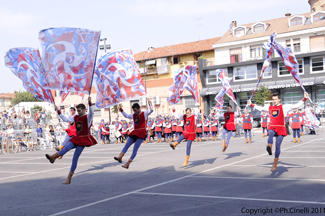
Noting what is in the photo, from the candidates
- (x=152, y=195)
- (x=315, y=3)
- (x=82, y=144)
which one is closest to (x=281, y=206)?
(x=152, y=195)

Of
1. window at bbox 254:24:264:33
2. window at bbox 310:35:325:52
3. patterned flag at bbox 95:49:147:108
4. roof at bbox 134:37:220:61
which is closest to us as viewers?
patterned flag at bbox 95:49:147:108

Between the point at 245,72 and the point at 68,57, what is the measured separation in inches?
1545

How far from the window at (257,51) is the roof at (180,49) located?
6.89 metres

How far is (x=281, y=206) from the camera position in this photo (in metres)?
6.09

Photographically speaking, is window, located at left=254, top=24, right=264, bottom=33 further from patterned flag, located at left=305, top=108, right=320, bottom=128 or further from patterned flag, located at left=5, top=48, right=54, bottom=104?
patterned flag, located at left=5, top=48, right=54, bottom=104

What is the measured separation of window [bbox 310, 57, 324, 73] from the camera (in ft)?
136

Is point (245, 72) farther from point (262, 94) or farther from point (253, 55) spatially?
point (262, 94)

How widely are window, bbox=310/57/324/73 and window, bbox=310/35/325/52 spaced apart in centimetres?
104

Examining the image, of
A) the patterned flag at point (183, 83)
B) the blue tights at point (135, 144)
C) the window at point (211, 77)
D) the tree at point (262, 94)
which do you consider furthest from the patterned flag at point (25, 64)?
the window at point (211, 77)

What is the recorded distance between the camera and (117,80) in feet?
37.8

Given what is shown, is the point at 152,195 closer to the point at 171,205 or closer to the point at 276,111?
the point at 171,205

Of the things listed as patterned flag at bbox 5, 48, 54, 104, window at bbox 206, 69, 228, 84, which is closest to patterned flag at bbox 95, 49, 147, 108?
patterned flag at bbox 5, 48, 54, 104

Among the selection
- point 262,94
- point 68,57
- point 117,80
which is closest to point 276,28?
point 262,94

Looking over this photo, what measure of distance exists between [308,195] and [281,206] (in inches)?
40.2
